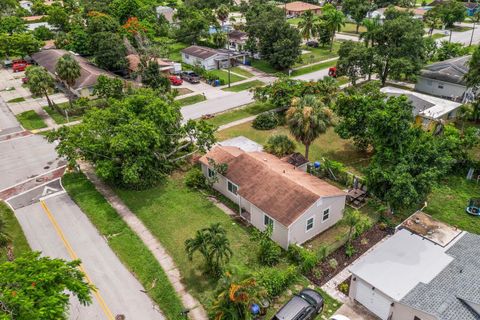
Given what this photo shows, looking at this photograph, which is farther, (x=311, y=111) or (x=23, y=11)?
(x=23, y=11)

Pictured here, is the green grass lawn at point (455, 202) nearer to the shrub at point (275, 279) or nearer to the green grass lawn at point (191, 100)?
the shrub at point (275, 279)

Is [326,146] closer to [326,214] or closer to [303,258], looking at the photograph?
[326,214]

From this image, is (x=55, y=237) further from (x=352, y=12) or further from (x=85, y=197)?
(x=352, y=12)

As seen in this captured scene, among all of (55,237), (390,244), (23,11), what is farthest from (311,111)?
(23,11)

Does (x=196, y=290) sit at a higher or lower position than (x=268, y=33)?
lower

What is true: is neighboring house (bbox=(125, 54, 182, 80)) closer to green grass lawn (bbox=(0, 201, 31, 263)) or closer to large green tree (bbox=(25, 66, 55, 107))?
large green tree (bbox=(25, 66, 55, 107))

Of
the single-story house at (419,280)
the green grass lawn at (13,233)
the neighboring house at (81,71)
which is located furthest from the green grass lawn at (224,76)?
the single-story house at (419,280)

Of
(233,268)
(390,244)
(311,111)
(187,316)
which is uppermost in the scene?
(311,111)
